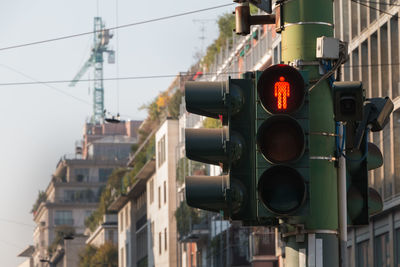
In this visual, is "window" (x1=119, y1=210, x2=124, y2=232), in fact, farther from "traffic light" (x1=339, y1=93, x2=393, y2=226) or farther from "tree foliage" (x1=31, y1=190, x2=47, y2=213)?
"traffic light" (x1=339, y1=93, x2=393, y2=226)

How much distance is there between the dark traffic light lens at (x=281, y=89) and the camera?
27.6ft

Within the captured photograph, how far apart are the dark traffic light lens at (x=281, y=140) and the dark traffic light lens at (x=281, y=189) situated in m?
0.09

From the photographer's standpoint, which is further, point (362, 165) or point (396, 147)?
point (396, 147)

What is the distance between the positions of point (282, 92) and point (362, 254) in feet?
111

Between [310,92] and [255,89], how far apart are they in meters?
0.41

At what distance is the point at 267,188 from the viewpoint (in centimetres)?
831

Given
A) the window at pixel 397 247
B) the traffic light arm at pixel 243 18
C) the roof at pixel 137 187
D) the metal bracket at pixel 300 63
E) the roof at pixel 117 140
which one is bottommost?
the metal bracket at pixel 300 63

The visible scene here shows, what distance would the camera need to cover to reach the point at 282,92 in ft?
27.7

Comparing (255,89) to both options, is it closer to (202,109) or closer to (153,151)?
(202,109)

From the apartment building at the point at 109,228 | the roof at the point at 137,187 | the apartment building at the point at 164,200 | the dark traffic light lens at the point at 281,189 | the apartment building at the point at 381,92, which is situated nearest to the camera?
the dark traffic light lens at the point at 281,189

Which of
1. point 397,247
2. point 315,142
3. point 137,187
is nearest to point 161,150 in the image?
point 137,187

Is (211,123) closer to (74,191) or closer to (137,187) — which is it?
(137,187)

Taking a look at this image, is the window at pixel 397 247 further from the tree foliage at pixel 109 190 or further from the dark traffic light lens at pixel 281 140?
the tree foliage at pixel 109 190

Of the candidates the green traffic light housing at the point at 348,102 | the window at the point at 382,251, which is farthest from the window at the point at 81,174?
the green traffic light housing at the point at 348,102
